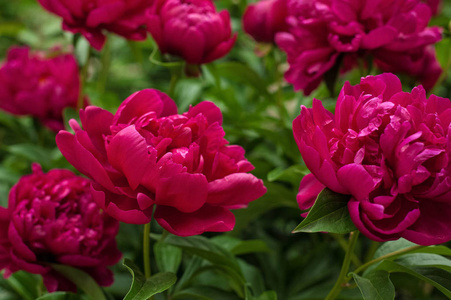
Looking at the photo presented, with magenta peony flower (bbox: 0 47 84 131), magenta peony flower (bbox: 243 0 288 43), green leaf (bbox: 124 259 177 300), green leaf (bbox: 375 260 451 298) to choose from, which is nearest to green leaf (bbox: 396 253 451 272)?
green leaf (bbox: 375 260 451 298)

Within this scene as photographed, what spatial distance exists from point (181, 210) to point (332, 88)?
12.9 inches

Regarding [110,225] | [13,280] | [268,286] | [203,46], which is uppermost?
[203,46]

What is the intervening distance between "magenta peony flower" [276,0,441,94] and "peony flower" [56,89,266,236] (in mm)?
222

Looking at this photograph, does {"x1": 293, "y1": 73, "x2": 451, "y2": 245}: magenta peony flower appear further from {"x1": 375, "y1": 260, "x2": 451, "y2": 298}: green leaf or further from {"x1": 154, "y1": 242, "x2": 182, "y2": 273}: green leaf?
{"x1": 154, "y1": 242, "x2": 182, "y2": 273}: green leaf

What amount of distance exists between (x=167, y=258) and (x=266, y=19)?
42cm

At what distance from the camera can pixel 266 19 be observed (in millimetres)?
862

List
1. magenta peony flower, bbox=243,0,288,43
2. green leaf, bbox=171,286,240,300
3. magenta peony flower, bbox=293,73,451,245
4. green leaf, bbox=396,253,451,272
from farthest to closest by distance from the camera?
magenta peony flower, bbox=243,0,288,43
green leaf, bbox=171,286,240,300
green leaf, bbox=396,253,451,272
magenta peony flower, bbox=293,73,451,245

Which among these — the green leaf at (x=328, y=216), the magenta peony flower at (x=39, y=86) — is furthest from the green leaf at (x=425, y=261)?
the magenta peony flower at (x=39, y=86)

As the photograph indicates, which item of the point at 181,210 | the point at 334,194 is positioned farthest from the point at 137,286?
the point at 334,194

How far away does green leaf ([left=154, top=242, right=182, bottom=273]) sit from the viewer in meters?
0.68

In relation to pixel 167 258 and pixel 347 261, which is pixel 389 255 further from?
pixel 167 258

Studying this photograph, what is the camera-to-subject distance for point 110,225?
589 mm

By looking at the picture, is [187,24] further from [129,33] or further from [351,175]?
[351,175]

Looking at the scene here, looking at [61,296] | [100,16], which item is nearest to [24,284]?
[61,296]
